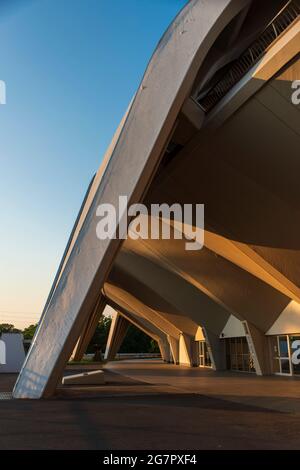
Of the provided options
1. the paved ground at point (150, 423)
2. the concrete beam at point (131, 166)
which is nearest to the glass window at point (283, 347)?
the paved ground at point (150, 423)

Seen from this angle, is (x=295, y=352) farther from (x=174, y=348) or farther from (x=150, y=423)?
(x=174, y=348)

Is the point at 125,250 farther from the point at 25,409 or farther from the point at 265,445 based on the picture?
the point at 265,445

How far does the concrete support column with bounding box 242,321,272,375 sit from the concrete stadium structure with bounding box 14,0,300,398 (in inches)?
44.7

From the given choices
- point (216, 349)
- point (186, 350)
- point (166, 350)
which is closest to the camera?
point (216, 349)

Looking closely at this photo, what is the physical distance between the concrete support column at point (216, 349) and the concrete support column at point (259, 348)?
219 inches

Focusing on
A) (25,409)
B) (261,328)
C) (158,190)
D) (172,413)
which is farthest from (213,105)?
(261,328)

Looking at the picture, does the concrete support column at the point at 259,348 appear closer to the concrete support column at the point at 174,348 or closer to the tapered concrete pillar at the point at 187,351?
the tapered concrete pillar at the point at 187,351

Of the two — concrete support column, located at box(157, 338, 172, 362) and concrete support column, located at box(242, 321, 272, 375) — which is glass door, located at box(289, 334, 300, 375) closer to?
concrete support column, located at box(242, 321, 272, 375)

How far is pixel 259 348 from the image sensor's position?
2242cm

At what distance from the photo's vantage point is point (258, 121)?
1165 cm

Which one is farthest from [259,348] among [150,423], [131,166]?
[150,423]

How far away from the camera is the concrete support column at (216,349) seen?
2786cm

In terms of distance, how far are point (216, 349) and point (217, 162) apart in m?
17.2

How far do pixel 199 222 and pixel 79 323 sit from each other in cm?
773
